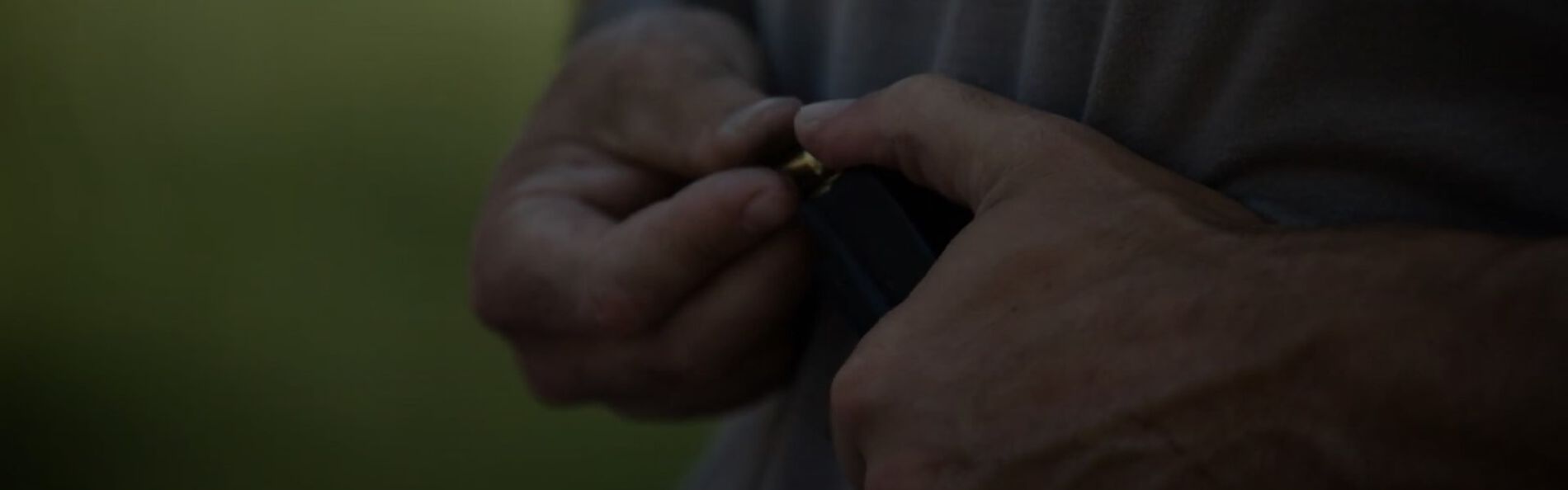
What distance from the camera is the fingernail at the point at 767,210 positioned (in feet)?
1.57

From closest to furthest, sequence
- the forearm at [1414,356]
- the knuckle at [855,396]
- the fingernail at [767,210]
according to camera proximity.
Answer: the forearm at [1414,356] → the knuckle at [855,396] → the fingernail at [767,210]

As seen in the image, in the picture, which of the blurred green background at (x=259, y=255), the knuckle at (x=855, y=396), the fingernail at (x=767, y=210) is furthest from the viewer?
the blurred green background at (x=259, y=255)

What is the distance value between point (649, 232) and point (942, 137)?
14 cm

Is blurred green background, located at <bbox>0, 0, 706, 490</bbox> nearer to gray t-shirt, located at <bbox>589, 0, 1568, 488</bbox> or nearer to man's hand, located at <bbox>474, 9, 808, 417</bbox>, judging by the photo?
man's hand, located at <bbox>474, 9, 808, 417</bbox>

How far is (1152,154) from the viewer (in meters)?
0.40

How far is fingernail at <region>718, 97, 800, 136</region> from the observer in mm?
506

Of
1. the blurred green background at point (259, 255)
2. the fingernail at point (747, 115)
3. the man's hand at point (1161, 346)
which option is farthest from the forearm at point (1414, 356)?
the blurred green background at point (259, 255)

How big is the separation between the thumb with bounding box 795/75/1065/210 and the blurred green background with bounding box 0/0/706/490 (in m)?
1.25

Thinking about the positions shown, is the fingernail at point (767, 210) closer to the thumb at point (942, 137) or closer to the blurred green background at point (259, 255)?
the thumb at point (942, 137)

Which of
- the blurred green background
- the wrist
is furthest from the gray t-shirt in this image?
the blurred green background

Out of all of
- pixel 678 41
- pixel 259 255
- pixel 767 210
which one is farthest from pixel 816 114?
pixel 259 255

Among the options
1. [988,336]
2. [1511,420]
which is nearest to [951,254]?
[988,336]

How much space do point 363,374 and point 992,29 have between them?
1362mm

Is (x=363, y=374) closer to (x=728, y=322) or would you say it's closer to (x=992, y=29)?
(x=728, y=322)
